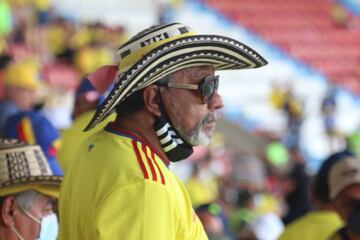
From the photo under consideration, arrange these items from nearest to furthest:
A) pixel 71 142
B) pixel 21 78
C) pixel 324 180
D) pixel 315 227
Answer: pixel 315 227 → pixel 324 180 → pixel 71 142 → pixel 21 78

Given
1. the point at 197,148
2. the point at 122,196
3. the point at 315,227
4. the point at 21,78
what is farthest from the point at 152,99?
the point at 197,148

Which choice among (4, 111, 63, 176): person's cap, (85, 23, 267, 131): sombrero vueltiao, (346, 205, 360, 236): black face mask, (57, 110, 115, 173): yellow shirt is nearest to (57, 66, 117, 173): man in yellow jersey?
(57, 110, 115, 173): yellow shirt

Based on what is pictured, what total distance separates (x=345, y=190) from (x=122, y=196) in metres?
1.37

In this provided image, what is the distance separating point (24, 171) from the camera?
3340 mm

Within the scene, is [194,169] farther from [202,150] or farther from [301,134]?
[301,134]

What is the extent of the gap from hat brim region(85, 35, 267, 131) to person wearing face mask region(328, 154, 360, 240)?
968 mm

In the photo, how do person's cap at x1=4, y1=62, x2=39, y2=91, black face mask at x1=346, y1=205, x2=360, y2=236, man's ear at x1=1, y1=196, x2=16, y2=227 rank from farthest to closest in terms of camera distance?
person's cap at x1=4, y1=62, x2=39, y2=91 < black face mask at x1=346, y1=205, x2=360, y2=236 < man's ear at x1=1, y1=196, x2=16, y2=227

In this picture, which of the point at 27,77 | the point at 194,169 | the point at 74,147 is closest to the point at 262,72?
the point at 194,169

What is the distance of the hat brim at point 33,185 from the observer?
3254mm

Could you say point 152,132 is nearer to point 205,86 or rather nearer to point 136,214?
point 205,86

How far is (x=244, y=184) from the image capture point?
27.3ft

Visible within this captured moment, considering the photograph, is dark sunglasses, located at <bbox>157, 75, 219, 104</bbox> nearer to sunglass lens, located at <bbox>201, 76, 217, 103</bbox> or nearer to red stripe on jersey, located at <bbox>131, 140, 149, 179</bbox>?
sunglass lens, located at <bbox>201, 76, 217, 103</bbox>

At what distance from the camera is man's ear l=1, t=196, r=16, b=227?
3.23m

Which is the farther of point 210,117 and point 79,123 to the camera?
point 79,123
